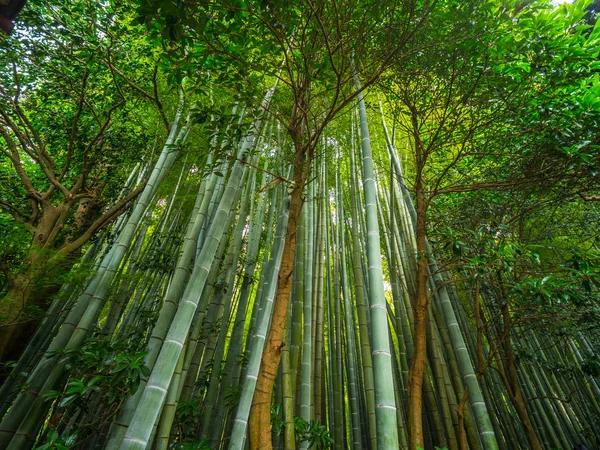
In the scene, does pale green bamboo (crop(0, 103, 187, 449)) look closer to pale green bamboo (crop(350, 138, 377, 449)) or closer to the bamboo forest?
the bamboo forest

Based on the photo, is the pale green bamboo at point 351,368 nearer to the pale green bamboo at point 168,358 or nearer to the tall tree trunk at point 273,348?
the tall tree trunk at point 273,348

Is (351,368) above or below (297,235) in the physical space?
below

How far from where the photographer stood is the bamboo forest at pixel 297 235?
1.75 metres

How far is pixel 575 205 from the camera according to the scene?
3.99 metres

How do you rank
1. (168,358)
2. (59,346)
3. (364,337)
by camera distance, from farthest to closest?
(364,337) < (59,346) < (168,358)

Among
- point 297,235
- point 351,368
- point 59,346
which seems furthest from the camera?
point 351,368

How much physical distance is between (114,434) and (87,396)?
1031 mm

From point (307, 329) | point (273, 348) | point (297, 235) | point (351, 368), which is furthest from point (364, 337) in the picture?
point (273, 348)

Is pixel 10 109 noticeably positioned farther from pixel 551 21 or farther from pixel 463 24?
pixel 551 21

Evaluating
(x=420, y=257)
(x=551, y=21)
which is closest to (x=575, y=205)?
(x=551, y=21)

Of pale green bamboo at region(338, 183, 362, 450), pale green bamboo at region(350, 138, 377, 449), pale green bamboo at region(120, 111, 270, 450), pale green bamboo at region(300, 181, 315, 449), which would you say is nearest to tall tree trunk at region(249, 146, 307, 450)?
pale green bamboo at region(120, 111, 270, 450)

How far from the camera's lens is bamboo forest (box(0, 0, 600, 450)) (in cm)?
175

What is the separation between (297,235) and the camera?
254cm

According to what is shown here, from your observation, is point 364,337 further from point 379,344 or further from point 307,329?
point 379,344
